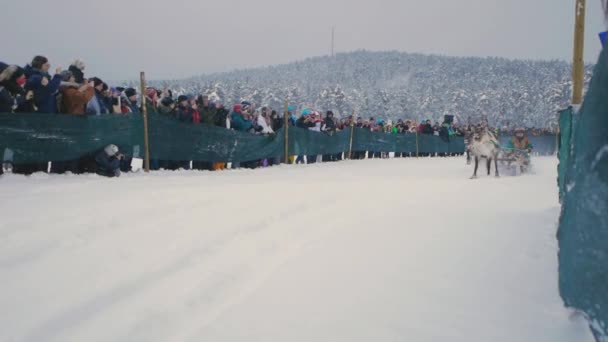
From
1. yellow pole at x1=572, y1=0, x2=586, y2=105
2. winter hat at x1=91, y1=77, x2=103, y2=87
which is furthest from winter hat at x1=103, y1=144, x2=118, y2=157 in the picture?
yellow pole at x1=572, y1=0, x2=586, y2=105

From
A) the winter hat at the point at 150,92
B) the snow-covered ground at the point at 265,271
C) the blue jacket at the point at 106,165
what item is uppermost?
the winter hat at the point at 150,92

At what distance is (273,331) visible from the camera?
301cm

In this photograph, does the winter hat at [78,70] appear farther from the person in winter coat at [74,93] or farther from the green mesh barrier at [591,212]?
the green mesh barrier at [591,212]

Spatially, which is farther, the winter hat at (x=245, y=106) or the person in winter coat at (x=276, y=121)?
the person in winter coat at (x=276, y=121)

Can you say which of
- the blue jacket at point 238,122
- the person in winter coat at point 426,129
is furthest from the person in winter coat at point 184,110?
the person in winter coat at point 426,129

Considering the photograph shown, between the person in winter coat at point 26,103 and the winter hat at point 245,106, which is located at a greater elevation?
the winter hat at point 245,106

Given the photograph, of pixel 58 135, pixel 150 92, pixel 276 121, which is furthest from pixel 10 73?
pixel 276 121

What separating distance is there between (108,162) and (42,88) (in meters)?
1.70

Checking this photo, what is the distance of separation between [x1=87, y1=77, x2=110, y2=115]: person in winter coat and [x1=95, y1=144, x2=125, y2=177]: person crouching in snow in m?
0.92

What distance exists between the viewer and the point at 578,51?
591cm

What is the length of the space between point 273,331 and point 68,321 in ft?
4.22

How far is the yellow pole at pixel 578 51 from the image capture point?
5.87 m

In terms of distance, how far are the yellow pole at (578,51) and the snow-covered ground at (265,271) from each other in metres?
1.62

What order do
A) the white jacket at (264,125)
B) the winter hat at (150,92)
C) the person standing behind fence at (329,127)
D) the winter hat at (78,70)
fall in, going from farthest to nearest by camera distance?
1. the person standing behind fence at (329,127)
2. the white jacket at (264,125)
3. the winter hat at (150,92)
4. the winter hat at (78,70)
